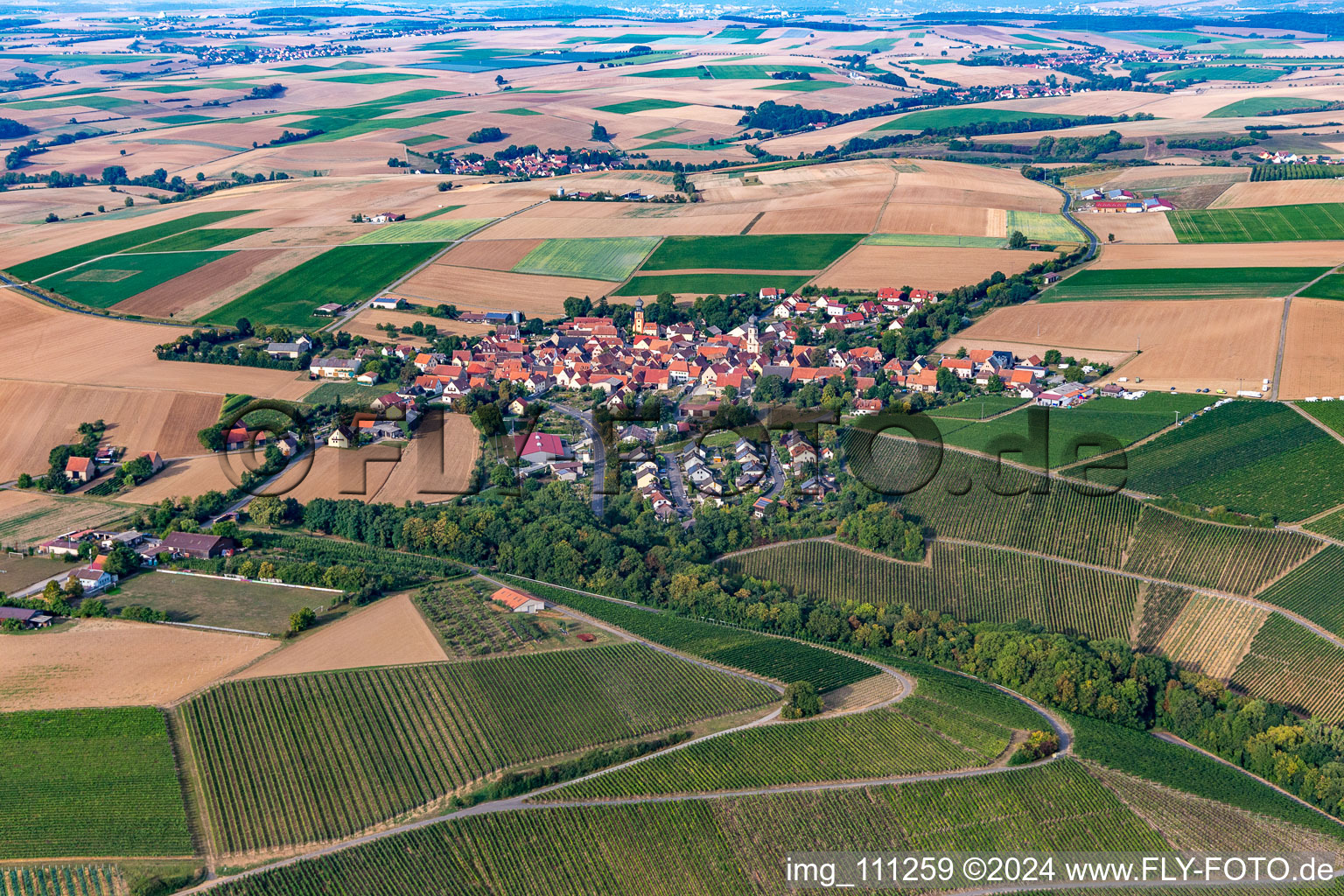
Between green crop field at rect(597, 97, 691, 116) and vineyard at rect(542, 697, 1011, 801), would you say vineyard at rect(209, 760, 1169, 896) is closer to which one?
vineyard at rect(542, 697, 1011, 801)

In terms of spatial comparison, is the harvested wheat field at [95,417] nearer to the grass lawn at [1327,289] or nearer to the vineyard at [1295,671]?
the vineyard at [1295,671]

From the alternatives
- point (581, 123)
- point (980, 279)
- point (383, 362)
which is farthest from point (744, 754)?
point (581, 123)

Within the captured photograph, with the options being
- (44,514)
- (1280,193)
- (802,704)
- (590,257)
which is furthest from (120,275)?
(1280,193)

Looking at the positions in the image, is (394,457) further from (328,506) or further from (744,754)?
(744,754)

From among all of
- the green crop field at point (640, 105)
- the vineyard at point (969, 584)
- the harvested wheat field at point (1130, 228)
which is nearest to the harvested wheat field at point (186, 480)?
the vineyard at point (969, 584)

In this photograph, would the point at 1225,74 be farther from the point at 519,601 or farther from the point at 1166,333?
the point at 519,601

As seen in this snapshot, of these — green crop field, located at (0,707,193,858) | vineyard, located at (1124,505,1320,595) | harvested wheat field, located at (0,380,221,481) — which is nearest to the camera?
green crop field, located at (0,707,193,858)

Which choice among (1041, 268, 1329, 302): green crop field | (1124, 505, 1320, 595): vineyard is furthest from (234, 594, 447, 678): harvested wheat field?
(1041, 268, 1329, 302): green crop field
